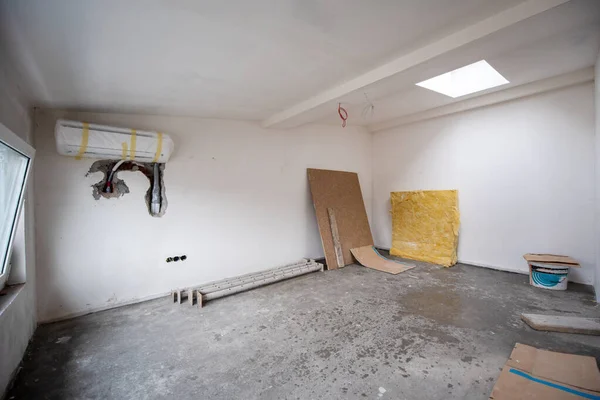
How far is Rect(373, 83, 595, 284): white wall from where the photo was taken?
138 inches

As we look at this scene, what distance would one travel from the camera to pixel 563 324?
2.30m

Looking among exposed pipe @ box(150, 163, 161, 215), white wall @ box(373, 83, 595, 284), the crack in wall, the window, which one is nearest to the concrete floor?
white wall @ box(373, 83, 595, 284)

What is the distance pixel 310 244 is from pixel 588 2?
4.12m

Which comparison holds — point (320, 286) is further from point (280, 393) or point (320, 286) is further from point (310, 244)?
point (280, 393)

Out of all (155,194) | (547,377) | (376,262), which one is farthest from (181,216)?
(547,377)

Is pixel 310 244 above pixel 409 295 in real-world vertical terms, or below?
above

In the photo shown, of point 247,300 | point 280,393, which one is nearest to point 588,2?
point 280,393

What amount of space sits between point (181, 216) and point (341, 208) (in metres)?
2.82

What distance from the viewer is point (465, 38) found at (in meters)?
1.97

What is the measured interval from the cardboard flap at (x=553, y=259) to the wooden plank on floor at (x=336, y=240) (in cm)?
256

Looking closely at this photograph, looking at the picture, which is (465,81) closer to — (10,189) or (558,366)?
(558,366)

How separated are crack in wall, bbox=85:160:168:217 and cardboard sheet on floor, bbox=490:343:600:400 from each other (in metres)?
3.49

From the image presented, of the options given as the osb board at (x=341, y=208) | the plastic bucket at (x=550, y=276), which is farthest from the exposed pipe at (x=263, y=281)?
the plastic bucket at (x=550, y=276)

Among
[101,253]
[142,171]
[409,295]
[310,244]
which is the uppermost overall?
[142,171]
